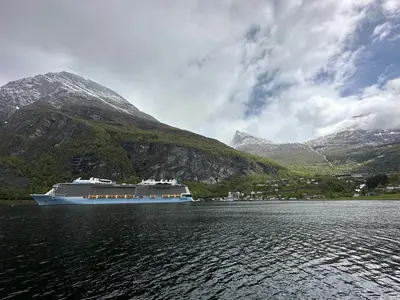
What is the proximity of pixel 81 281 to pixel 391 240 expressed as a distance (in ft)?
156

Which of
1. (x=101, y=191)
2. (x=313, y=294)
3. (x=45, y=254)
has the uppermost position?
(x=101, y=191)

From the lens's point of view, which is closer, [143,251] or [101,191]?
Answer: [143,251]

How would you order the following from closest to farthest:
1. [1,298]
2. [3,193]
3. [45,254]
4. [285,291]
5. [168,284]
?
1. [1,298]
2. [285,291]
3. [168,284]
4. [45,254]
5. [3,193]

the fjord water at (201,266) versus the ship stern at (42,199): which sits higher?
the ship stern at (42,199)

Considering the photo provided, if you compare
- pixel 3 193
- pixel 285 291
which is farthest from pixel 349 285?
pixel 3 193

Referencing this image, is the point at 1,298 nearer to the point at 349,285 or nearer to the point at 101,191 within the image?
the point at 349,285

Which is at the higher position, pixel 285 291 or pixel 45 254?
pixel 45 254

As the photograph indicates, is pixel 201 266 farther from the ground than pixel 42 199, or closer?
closer

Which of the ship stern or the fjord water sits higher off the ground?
the ship stern

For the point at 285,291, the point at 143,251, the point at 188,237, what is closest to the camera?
the point at 285,291

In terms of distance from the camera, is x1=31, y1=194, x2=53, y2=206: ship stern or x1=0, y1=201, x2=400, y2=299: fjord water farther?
x1=31, y1=194, x2=53, y2=206: ship stern

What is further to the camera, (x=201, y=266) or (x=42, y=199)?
(x=42, y=199)

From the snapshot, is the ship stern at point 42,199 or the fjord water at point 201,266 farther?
the ship stern at point 42,199

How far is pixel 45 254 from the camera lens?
38188 mm
